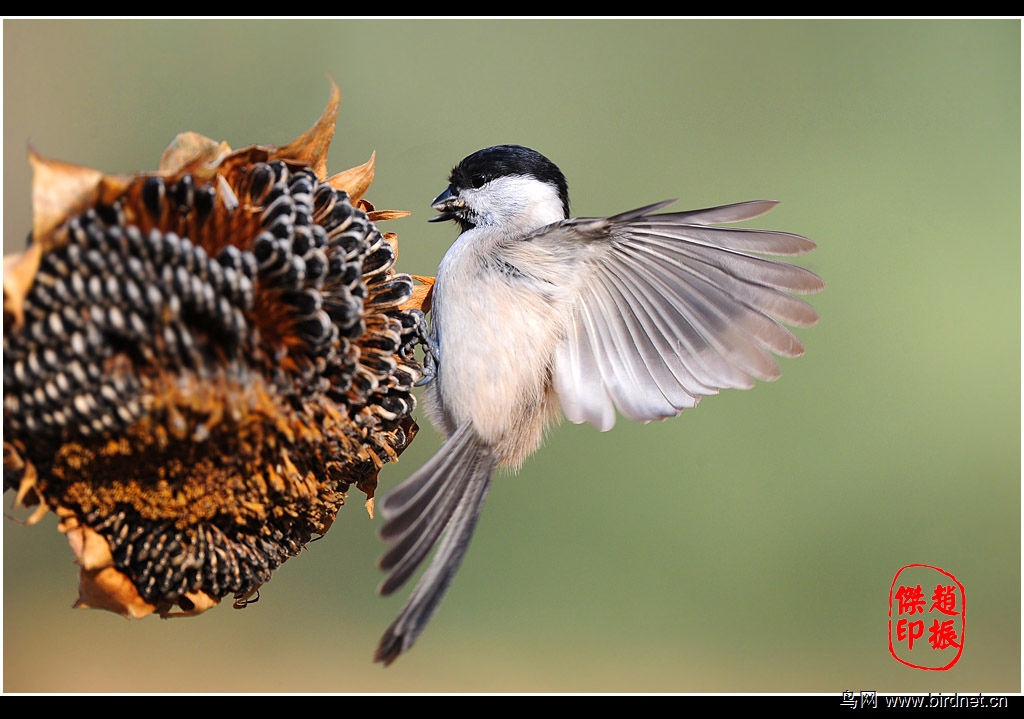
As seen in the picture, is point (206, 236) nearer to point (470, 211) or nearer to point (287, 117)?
point (470, 211)

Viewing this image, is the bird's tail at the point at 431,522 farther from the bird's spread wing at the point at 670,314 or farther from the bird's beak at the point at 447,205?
the bird's beak at the point at 447,205

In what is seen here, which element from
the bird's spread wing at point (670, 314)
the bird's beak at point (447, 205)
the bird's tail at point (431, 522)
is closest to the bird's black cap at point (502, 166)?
the bird's beak at point (447, 205)

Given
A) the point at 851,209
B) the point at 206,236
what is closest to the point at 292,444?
the point at 206,236

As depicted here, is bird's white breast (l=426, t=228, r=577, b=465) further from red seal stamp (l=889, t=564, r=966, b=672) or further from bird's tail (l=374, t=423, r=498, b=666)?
red seal stamp (l=889, t=564, r=966, b=672)

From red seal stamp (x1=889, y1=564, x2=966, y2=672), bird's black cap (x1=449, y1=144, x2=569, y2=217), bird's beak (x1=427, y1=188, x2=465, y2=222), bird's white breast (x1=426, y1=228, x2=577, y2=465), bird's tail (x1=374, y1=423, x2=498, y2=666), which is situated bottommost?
red seal stamp (x1=889, y1=564, x2=966, y2=672)

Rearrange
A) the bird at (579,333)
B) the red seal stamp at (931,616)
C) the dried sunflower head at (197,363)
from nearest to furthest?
the dried sunflower head at (197,363), the bird at (579,333), the red seal stamp at (931,616)

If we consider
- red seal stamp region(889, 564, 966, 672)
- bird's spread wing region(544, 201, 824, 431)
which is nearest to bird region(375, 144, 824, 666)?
bird's spread wing region(544, 201, 824, 431)

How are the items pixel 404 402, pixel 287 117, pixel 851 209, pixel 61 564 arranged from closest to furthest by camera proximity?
pixel 404 402, pixel 61 564, pixel 287 117, pixel 851 209
